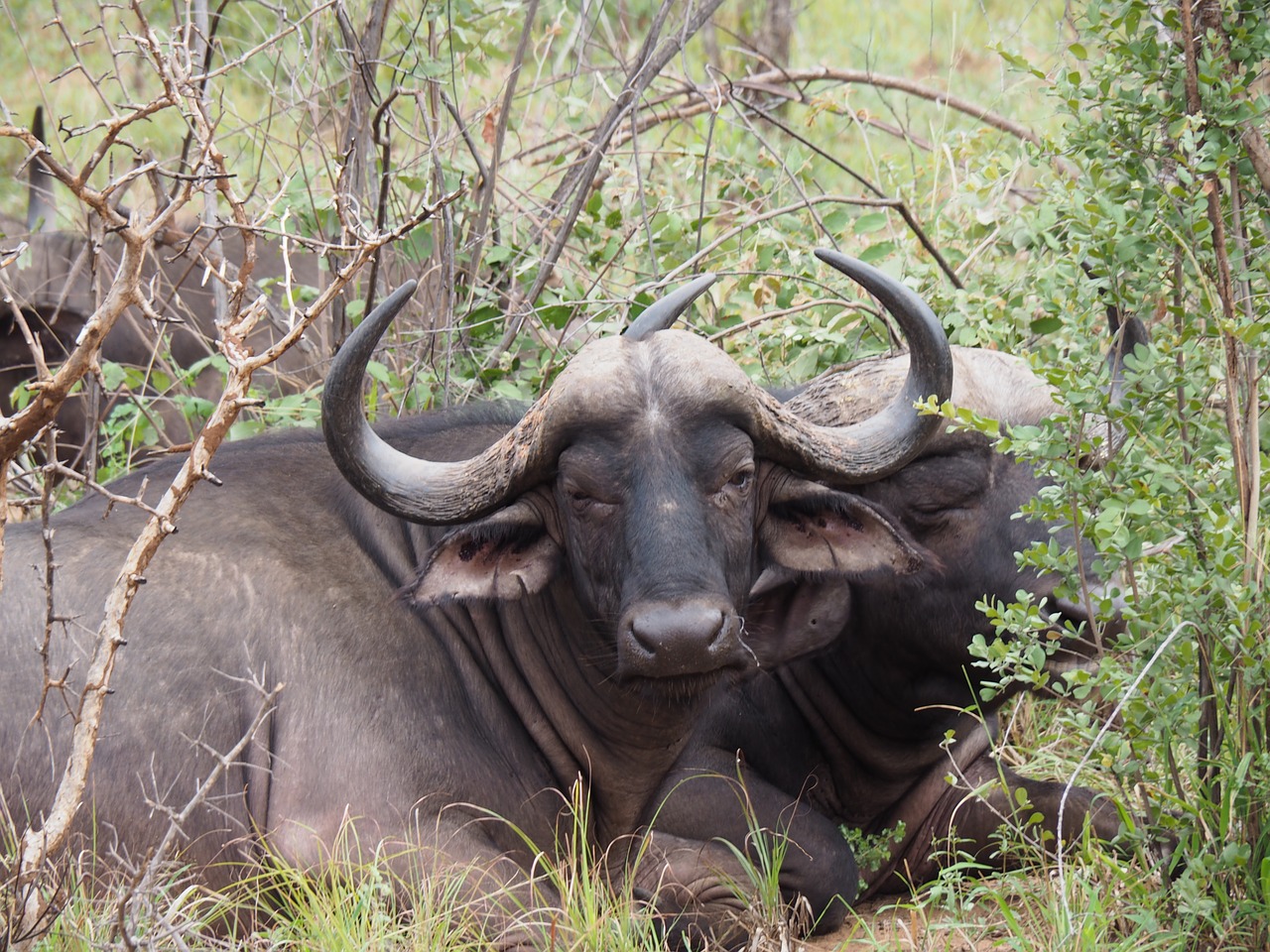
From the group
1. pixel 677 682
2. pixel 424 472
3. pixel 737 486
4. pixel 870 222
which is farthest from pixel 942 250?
pixel 677 682

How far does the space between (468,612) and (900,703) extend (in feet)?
4.61

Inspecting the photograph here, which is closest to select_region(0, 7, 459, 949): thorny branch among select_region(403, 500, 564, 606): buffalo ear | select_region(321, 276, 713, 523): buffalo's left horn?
select_region(321, 276, 713, 523): buffalo's left horn

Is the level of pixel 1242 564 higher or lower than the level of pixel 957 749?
higher

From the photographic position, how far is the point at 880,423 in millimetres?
4266


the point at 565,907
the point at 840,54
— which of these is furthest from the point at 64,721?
the point at 840,54

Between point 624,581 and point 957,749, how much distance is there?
1750mm

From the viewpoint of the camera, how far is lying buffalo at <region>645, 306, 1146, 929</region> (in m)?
4.48

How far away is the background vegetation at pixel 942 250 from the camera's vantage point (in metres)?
3.30

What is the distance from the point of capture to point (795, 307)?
5617 mm

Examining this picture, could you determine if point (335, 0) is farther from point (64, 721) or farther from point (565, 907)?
point (565, 907)

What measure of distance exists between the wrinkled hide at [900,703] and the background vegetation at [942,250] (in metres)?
0.22

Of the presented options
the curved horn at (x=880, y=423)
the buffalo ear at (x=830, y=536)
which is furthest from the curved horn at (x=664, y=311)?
the buffalo ear at (x=830, y=536)

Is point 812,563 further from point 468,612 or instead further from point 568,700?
point 468,612

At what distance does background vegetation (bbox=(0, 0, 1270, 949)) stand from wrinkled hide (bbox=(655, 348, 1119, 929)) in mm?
217
